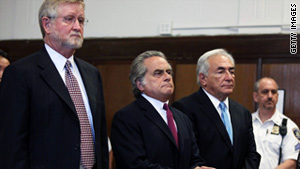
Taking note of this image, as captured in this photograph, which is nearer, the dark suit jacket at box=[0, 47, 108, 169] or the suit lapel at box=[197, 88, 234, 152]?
the dark suit jacket at box=[0, 47, 108, 169]

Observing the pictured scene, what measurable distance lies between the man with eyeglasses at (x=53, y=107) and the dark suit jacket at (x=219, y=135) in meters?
1.08

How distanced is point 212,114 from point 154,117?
671 mm

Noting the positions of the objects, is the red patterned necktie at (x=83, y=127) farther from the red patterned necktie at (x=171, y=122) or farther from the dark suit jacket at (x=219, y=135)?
the dark suit jacket at (x=219, y=135)

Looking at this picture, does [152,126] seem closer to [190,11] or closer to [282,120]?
[282,120]

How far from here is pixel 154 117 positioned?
3.28m

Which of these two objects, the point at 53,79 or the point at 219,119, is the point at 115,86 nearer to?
the point at 219,119

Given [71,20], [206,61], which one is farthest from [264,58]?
[71,20]

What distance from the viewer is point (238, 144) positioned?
3715 mm

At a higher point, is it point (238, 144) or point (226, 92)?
point (226, 92)

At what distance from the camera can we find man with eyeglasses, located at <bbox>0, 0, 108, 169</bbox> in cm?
251

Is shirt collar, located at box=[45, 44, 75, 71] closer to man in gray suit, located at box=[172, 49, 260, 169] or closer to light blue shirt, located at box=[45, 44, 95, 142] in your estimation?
light blue shirt, located at box=[45, 44, 95, 142]

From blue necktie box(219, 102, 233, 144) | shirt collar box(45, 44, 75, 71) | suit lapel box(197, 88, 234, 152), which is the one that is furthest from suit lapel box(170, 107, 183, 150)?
shirt collar box(45, 44, 75, 71)

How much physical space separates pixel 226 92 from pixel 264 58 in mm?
2992

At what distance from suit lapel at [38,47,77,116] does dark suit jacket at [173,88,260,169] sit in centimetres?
141
